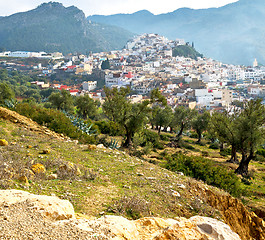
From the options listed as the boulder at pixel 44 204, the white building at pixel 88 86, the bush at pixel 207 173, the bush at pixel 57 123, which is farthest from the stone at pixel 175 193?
the white building at pixel 88 86

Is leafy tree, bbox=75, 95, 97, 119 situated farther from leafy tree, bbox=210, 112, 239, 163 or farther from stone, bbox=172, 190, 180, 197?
stone, bbox=172, 190, 180, 197

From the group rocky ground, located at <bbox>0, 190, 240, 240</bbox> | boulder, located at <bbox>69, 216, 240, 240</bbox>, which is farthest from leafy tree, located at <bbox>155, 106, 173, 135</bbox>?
boulder, located at <bbox>69, 216, 240, 240</bbox>

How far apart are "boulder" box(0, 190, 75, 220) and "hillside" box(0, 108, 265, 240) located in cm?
78

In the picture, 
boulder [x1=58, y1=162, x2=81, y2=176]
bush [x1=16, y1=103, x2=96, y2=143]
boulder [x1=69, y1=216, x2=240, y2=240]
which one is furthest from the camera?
bush [x1=16, y1=103, x2=96, y2=143]

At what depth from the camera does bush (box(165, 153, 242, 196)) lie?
404 inches

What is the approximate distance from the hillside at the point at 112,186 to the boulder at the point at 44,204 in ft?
2.57

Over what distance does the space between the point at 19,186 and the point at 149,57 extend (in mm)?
157807

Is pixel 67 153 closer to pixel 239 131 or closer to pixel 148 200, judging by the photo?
pixel 148 200

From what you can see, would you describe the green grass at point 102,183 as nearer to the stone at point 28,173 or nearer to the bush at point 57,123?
the stone at point 28,173

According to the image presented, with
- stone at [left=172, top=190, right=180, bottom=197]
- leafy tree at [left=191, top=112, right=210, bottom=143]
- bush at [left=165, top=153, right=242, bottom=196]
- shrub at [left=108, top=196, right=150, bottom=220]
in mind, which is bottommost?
leafy tree at [left=191, top=112, right=210, bottom=143]

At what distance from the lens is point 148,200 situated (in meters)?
6.00

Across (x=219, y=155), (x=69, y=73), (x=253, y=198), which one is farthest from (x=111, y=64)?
(x=253, y=198)

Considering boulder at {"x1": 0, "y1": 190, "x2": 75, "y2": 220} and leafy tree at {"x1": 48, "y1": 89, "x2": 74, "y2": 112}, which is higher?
boulder at {"x1": 0, "y1": 190, "x2": 75, "y2": 220}

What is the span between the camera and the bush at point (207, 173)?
1027 centimetres
